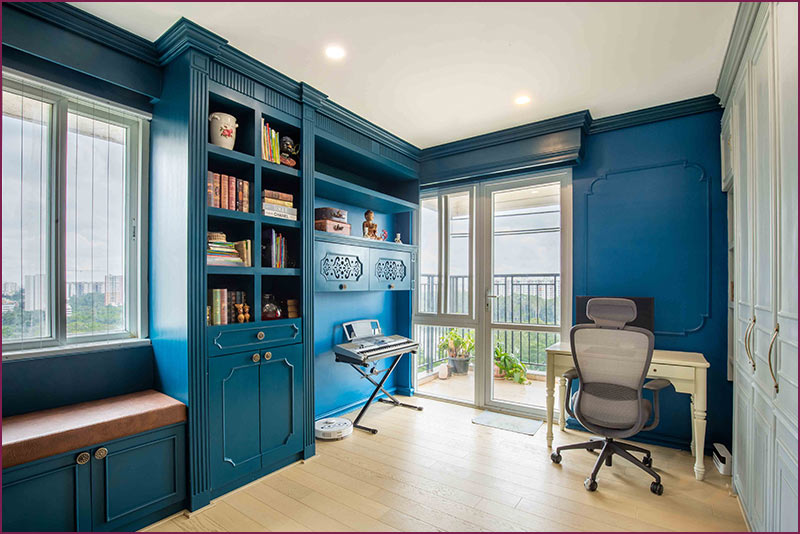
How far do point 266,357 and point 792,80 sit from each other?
9.64 feet

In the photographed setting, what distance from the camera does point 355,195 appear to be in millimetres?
3738

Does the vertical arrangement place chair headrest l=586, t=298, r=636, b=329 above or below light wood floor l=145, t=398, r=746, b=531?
above

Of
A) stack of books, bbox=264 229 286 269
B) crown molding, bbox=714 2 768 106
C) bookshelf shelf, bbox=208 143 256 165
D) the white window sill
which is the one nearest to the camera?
crown molding, bbox=714 2 768 106

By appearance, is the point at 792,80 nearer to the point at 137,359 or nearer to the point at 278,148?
the point at 278,148

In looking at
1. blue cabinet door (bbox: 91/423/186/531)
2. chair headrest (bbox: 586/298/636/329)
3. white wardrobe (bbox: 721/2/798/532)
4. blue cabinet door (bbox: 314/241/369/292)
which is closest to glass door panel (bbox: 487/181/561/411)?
chair headrest (bbox: 586/298/636/329)

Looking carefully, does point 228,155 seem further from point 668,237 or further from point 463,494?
point 668,237

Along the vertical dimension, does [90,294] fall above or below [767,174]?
below

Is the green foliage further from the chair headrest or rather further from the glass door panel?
the chair headrest

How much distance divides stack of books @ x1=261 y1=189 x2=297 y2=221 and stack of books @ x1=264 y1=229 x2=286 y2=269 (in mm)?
144

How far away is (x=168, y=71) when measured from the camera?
248 cm

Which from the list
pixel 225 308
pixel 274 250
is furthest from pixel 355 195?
pixel 225 308

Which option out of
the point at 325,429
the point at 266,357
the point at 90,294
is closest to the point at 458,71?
the point at 266,357

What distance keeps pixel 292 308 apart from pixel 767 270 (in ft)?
9.03

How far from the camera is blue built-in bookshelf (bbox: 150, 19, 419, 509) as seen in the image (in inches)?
91.8
